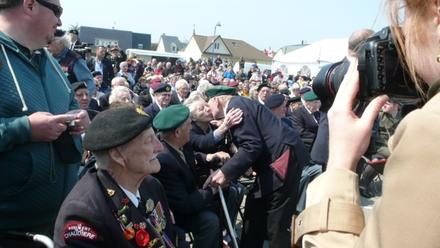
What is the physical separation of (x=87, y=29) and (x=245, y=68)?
41527mm

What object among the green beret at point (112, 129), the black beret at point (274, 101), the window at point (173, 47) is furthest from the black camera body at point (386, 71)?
the window at point (173, 47)

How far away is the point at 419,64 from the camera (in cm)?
84

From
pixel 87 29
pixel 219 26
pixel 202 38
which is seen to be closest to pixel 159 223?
pixel 219 26

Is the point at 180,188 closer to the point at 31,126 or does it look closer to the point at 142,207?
the point at 142,207

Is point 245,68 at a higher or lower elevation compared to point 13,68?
lower

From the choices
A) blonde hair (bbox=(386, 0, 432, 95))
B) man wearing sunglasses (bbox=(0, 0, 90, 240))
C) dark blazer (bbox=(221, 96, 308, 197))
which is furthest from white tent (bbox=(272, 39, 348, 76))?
blonde hair (bbox=(386, 0, 432, 95))

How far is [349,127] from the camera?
3.49 ft

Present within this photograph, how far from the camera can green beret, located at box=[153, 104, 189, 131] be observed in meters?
A: 3.79

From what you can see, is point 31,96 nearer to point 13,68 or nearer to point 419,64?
point 13,68

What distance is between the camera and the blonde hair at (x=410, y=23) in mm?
815

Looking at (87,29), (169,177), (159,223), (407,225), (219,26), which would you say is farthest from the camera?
(87,29)

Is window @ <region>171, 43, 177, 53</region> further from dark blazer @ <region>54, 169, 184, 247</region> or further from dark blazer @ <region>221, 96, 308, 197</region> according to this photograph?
dark blazer @ <region>54, 169, 184, 247</region>

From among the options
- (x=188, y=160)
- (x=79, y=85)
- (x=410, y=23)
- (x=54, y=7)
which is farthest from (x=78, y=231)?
(x=79, y=85)

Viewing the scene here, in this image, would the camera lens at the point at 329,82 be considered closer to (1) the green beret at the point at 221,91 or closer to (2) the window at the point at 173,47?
(1) the green beret at the point at 221,91
